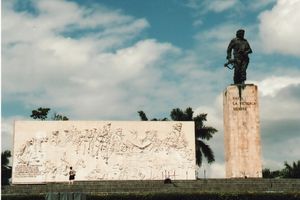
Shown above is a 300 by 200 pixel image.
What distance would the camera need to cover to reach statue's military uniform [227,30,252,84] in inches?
644

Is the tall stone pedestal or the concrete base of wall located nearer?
the concrete base of wall

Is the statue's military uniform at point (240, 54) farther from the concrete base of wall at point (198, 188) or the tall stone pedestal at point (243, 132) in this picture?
the concrete base of wall at point (198, 188)

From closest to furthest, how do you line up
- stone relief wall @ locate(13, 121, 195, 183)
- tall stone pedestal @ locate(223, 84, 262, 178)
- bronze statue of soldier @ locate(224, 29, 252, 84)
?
tall stone pedestal @ locate(223, 84, 262, 178) → bronze statue of soldier @ locate(224, 29, 252, 84) → stone relief wall @ locate(13, 121, 195, 183)

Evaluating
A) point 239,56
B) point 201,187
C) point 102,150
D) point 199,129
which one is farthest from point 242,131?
point 199,129

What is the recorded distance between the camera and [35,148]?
789 inches

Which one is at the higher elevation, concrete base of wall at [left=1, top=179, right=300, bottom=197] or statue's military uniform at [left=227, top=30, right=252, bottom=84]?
statue's military uniform at [left=227, top=30, right=252, bottom=84]

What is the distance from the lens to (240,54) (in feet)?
54.2

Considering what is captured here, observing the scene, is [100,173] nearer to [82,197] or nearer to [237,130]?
[237,130]

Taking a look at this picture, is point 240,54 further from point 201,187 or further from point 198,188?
point 198,188

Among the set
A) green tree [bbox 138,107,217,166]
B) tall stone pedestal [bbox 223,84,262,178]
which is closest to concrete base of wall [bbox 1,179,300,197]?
tall stone pedestal [bbox 223,84,262,178]

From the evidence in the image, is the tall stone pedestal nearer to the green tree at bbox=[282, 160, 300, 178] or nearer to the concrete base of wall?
the concrete base of wall

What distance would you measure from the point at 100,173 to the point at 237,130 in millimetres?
6486

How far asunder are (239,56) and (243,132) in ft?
7.70

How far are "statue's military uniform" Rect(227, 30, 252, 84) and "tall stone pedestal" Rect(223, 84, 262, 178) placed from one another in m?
0.46
